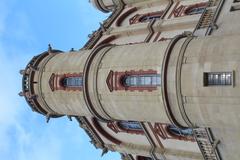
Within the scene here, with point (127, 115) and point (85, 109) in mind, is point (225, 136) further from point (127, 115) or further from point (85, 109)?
point (85, 109)

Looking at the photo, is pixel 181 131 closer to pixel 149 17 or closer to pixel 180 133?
pixel 180 133

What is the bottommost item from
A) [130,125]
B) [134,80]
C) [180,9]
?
[130,125]

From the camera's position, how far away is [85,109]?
3384 centimetres

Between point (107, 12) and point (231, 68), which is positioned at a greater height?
point (107, 12)

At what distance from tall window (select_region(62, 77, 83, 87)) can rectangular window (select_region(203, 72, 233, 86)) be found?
10.4m

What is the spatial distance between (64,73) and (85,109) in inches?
115

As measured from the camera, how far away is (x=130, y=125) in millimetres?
37344

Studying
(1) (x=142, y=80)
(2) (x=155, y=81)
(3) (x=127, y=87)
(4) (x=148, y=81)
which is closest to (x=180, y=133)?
(3) (x=127, y=87)

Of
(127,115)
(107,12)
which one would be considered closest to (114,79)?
(127,115)

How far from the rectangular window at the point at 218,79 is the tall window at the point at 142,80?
11.2ft

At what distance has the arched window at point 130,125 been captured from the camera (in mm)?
36622

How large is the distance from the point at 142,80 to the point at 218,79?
212 inches

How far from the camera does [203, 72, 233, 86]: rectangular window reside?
79.2 feet

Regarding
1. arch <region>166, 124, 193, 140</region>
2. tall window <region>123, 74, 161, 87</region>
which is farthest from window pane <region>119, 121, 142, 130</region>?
tall window <region>123, 74, 161, 87</region>
